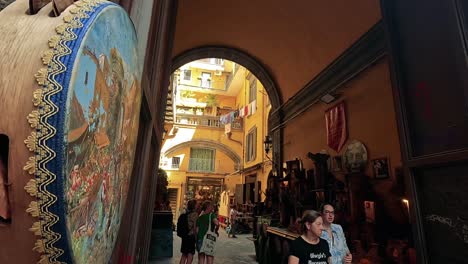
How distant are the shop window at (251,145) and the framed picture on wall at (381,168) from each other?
35.7ft

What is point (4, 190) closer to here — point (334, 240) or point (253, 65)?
point (334, 240)

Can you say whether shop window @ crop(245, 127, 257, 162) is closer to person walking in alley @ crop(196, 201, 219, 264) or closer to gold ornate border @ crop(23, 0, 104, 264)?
person walking in alley @ crop(196, 201, 219, 264)

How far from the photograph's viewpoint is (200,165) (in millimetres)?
20672

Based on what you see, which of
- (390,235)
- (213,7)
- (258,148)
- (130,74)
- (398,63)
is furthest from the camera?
(258,148)

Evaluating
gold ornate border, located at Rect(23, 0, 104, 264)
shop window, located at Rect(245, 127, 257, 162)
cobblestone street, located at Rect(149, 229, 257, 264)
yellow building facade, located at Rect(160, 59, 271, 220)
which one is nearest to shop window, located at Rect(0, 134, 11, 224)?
gold ornate border, located at Rect(23, 0, 104, 264)

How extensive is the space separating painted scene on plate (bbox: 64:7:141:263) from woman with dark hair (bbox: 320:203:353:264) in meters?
2.16

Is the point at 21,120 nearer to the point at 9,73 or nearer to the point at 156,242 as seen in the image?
the point at 9,73

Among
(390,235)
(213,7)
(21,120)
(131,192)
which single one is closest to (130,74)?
(21,120)

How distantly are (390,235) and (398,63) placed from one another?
267cm

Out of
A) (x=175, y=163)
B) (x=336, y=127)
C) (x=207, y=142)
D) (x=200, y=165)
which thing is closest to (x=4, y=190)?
(x=336, y=127)

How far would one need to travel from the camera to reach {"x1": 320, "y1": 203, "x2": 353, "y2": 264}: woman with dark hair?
2.41 m

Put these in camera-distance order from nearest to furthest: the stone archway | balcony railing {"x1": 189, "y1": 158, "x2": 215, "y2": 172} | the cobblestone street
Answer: the cobblestone street → the stone archway → balcony railing {"x1": 189, "y1": 158, "x2": 215, "y2": 172}

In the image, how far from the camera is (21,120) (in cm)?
42

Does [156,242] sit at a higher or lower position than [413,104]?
lower
